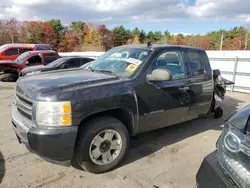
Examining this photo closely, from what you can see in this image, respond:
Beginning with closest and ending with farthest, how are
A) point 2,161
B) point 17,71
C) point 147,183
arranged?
point 147,183, point 2,161, point 17,71

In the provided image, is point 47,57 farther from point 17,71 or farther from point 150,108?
point 150,108

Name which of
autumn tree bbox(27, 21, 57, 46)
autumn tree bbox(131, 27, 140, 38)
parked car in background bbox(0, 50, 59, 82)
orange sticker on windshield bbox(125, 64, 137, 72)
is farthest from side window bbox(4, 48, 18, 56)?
autumn tree bbox(131, 27, 140, 38)

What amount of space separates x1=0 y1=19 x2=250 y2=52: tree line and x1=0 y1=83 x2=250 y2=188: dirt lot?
116 feet

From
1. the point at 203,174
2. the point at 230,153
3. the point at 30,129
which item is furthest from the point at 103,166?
the point at 230,153

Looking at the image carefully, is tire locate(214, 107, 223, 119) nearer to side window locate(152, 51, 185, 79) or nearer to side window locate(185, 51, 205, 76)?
side window locate(185, 51, 205, 76)

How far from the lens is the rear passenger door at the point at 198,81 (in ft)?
13.2

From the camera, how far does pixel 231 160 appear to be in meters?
1.52

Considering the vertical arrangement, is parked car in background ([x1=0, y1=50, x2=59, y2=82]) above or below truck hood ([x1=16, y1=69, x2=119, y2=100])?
below

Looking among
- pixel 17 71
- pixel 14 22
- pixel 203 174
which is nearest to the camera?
pixel 203 174

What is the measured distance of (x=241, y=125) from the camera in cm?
158

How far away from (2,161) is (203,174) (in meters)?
2.89

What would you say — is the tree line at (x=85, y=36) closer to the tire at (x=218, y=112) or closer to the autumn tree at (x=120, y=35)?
the autumn tree at (x=120, y=35)

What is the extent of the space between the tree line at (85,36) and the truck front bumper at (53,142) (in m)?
36.8

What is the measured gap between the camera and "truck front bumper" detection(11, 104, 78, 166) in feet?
8.07
